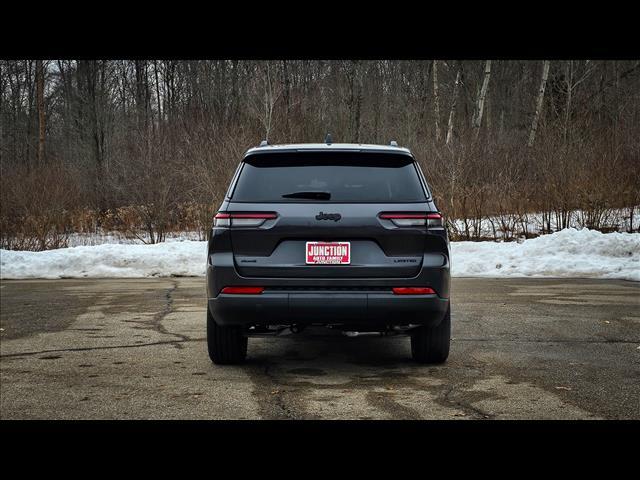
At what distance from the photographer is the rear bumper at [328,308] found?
19.3ft

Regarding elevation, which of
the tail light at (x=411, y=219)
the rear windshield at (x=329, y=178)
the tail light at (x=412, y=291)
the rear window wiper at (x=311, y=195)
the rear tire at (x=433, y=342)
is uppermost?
the rear windshield at (x=329, y=178)

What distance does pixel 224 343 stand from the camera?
671 centimetres

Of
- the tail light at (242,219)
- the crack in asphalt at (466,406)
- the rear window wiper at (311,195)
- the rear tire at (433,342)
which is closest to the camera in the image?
the crack in asphalt at (466,406)

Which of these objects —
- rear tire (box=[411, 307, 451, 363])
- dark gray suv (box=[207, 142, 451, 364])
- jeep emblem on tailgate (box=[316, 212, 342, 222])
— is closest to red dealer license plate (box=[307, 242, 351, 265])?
dark gray suv (box=[207, 142, 451, 364])

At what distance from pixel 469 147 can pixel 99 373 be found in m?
16.5

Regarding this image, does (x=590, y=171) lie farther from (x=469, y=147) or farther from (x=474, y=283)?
(x=474, y=283)

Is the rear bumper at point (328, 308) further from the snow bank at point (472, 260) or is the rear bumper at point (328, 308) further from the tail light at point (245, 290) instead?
the snow bank at point (472, 260)

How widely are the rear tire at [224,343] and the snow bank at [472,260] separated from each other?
9014 millimetres

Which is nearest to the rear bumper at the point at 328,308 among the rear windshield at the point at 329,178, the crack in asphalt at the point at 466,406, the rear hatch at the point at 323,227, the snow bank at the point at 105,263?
the rear hatch at the point at 323,227

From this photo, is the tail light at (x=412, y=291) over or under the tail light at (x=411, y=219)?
under

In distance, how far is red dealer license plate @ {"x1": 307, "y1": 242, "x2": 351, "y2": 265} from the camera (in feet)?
19.4

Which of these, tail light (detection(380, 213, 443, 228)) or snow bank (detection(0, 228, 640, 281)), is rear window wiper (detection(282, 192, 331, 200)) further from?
snow bank (detection(0, 228, 640, 281))

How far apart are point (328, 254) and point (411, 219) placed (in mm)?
727

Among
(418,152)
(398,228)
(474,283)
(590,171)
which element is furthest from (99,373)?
(418,152)
